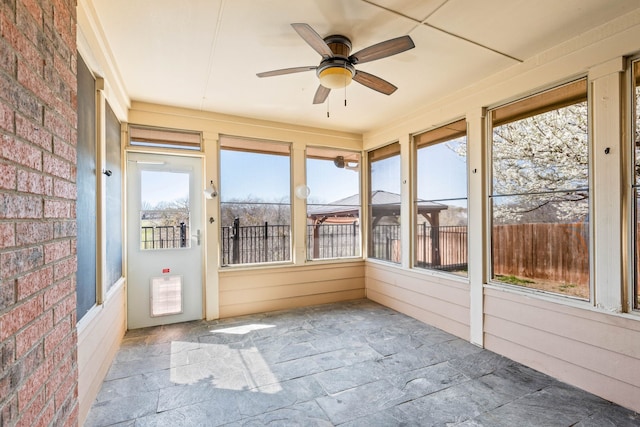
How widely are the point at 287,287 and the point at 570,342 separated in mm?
3151

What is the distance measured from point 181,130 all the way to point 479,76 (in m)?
3.45

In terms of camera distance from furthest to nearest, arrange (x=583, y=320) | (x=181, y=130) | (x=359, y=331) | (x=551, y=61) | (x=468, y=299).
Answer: (x=181, y=130)
(x=359, y=331)
(x=468, y=299)
(x=551, y=61)
(x=583, y=320)

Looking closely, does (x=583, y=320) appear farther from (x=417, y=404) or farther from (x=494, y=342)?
(x=417, y=404)

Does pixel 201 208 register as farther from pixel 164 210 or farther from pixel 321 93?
pixel 321 93

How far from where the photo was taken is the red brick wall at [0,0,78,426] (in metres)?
0.86

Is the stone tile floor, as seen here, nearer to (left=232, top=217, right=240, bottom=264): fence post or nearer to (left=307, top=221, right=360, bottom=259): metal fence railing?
(left=232, top=217, right=240, bottom=264): fence post

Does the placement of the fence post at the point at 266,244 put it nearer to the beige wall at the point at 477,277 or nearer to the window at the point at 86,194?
the beige wall at the point at 477,277

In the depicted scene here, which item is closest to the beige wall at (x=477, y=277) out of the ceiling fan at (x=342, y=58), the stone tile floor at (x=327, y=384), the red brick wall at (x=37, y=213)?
the stone tile floor at (x=327, y=384)

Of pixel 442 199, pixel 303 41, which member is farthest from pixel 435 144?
pixel 303 41

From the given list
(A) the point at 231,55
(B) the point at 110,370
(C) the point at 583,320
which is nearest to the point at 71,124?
(A) the point at 231,55

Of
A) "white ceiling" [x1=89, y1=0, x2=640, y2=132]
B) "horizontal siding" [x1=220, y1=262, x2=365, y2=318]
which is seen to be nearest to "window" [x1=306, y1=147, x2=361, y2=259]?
"horizontal siding" [x1=220, y1=262, x2=365, y2=318]

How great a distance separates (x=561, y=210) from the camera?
102 inches

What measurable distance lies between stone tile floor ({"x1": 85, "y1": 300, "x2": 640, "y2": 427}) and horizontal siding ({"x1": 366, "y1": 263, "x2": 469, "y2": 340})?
173mm

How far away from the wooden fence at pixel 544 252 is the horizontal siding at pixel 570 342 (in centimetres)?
24
